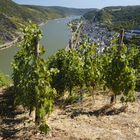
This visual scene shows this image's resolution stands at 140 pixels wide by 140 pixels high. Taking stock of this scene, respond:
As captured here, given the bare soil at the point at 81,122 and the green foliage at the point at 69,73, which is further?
the green foliage at the point at 69,73

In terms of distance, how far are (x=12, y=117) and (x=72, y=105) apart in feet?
19.5

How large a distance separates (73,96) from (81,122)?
29.4 ft

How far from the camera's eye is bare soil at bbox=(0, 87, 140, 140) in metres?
24.2

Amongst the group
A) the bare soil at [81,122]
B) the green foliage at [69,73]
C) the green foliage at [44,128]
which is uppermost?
the green foliage at [69,73]

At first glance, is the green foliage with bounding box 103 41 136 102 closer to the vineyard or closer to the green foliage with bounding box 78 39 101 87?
the vineyard

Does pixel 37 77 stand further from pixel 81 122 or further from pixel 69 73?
pixel 69 73

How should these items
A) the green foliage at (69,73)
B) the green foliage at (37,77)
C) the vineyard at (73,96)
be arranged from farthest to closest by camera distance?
the green foliage at (69,73)
the vineyard at (73,96)
the green foliage at (37,77)

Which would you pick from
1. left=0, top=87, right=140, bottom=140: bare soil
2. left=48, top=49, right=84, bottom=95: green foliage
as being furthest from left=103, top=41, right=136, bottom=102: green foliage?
left=48, top=49, right=84, bottom=95: green foliage

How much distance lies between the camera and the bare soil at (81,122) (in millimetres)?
24203

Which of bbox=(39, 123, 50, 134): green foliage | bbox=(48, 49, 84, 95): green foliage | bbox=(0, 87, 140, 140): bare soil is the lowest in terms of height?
bbox=(0, 87, 140, 140): bare soil

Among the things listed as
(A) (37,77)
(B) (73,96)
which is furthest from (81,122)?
(B) (73,96)

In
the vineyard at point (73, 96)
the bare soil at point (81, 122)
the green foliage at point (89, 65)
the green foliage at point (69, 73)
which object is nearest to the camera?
the bare soil at point (81, 122)

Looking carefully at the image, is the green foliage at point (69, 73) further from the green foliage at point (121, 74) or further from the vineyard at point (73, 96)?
the green foliage at point (121, 74)

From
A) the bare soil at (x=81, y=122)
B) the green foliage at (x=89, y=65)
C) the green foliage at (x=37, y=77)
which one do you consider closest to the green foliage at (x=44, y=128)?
the bare soil at (x=81, y=122)
